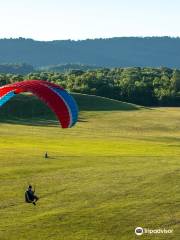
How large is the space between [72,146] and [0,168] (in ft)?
51.2

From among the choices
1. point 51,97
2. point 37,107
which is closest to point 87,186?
point 51,97

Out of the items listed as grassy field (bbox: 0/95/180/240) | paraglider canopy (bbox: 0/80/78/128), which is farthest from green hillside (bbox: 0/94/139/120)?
paraglider canopy (bbox: 0/80/78/128)

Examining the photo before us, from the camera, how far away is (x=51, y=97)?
31062 mm

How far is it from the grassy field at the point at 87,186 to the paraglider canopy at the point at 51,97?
458cm

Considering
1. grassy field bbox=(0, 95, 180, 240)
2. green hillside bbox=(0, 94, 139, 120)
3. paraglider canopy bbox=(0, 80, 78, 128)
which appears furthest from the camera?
green hillside bbox=(0, 94, 139, 120)

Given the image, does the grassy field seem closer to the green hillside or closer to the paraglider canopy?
the paraglider canopy

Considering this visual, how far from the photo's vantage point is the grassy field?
1084 inches

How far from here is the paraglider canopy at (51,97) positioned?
30.8m

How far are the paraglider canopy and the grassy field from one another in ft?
15.0

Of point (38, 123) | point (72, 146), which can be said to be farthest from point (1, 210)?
point (38, 123)

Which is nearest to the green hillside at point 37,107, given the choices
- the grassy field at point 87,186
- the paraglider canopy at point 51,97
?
the grassy field at point 87,186

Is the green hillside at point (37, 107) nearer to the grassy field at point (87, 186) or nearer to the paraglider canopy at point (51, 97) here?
the grassy field at point (87, 186)

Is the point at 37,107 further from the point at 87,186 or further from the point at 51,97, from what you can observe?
the point at 51,97

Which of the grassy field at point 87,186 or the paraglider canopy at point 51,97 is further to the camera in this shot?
the paraglider canopy at point 51,97
